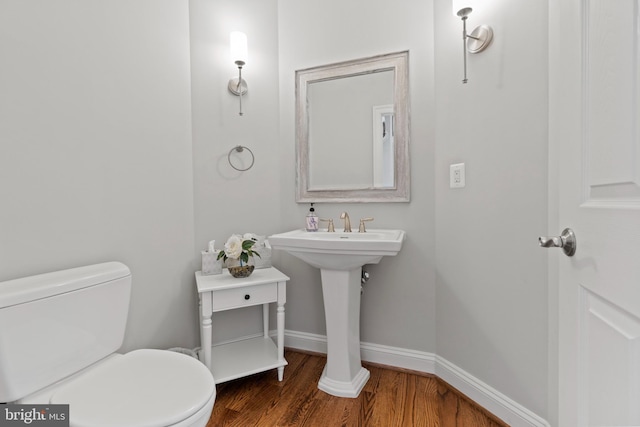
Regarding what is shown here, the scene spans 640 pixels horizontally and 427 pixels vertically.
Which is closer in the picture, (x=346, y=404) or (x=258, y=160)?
(x=346, y=404)

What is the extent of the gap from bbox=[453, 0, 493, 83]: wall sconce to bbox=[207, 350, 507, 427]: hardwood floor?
1564 millimetres

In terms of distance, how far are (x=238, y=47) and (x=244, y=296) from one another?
1.41 metres

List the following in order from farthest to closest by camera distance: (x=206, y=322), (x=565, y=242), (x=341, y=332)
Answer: (x=341, y=332)
(x=206, y=322)
(x=565, y=242)

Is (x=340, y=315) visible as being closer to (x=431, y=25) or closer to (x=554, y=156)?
(x=554, y=156)

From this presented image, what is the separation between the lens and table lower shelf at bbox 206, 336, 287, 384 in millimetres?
1602

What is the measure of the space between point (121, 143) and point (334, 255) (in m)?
1.13

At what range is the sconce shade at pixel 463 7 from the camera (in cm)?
138

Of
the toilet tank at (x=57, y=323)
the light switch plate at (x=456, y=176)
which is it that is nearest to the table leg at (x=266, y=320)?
the toilet tank at (x=57, y=323)

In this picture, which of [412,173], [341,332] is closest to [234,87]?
[412,173]

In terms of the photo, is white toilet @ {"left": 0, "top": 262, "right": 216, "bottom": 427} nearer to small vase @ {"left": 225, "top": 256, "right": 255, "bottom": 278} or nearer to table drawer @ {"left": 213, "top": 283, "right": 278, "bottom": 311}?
table drawer @ {"left": 213, "top": 283, "right": 278, "bottom": 311}

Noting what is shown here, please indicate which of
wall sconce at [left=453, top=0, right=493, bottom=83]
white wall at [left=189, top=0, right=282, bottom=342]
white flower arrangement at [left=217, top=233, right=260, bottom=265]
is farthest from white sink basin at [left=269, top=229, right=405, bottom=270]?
wall sconce at [left=453, top=0, right=493, bottom=83]

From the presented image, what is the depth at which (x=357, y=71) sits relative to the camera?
1.87m

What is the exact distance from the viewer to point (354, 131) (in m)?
1.91

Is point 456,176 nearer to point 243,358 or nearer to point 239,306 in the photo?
point 239,306
